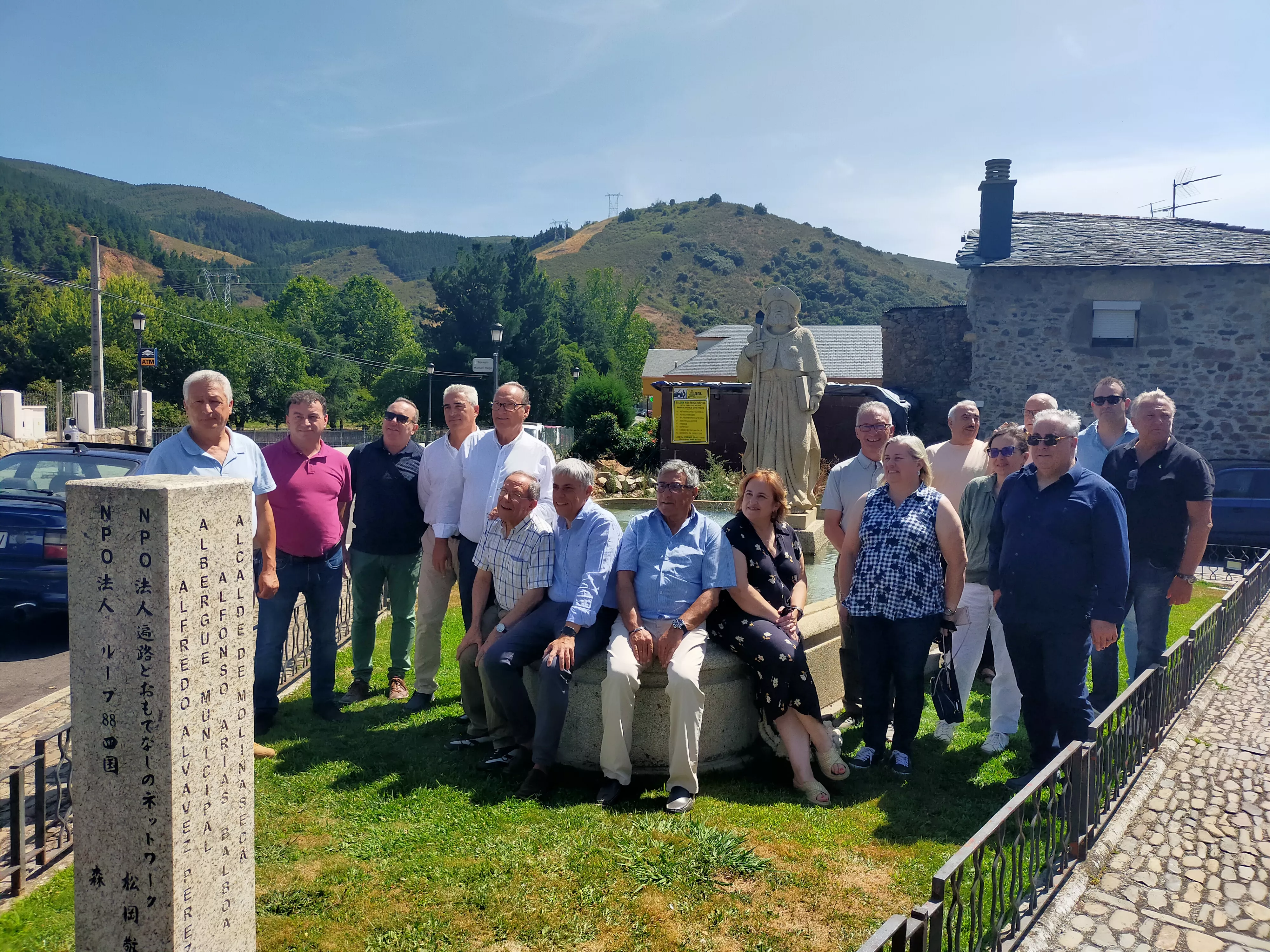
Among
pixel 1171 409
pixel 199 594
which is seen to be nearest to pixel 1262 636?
pixel 1171 409

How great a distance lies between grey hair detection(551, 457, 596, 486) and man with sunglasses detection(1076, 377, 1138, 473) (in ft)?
11.2

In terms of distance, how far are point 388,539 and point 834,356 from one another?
3832cm

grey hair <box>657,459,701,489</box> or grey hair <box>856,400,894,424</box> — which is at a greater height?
grey hair <box>856,400,894,424</box>

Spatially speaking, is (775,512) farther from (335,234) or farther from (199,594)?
(335,234)

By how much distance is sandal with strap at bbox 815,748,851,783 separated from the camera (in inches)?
171

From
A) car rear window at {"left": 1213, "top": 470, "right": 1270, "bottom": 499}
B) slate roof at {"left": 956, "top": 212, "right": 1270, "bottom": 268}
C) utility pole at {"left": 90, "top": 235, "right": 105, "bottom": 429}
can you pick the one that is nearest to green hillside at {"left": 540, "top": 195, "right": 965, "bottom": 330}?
slate roof at {"left": 956, "top": 212, "right": 1270, "bottom": 268}

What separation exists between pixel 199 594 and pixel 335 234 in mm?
185384

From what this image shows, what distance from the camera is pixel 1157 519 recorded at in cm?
521

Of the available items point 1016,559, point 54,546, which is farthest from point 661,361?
point 1016,559

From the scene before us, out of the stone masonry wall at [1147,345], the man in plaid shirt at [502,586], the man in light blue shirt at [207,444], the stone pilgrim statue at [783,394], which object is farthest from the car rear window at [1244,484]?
the man in light blue shirt at [207,444]

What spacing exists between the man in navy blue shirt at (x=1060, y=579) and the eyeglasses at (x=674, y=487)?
67.4 inches

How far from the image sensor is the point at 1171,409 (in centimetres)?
524

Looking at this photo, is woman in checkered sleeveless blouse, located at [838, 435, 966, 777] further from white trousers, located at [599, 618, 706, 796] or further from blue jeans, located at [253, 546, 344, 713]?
blue jeans, located at [253, 546, 344, 713]

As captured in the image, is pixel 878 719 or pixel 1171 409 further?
pixel 1171 409
